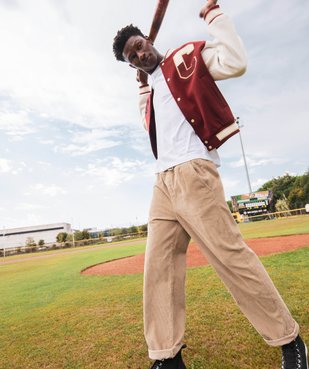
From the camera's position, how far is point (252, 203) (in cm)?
5412

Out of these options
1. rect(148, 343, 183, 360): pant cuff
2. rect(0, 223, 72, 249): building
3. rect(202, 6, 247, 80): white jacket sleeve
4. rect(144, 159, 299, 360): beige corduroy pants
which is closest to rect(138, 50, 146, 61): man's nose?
rect(202, 6, 247, 80): white jacket sleeve

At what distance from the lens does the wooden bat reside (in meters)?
2.29

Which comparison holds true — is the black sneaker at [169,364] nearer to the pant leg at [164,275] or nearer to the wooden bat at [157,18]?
the pant leg at [164,275]

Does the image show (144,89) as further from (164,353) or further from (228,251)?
(164,353)

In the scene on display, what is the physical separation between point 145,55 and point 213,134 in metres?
0.85

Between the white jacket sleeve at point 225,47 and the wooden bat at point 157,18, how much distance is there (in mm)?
715

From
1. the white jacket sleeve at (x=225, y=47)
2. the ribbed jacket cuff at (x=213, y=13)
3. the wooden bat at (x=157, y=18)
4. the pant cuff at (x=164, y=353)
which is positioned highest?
the wooden bat at (x=157, y=18)

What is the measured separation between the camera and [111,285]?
5.86m

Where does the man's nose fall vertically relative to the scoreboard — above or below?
below

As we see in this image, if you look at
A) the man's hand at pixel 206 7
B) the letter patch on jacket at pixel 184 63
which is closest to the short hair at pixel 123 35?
the letter patch on jacket at pixel 184 63

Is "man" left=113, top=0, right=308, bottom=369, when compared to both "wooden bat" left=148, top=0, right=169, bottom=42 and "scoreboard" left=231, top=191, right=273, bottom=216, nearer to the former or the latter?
"wooden bat" left=148, top=0, right=169, bottom=42

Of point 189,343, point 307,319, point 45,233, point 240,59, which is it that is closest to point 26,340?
point 189,343

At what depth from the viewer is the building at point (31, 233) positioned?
90.5 metres

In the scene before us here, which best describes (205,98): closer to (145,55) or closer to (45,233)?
(145,55)
